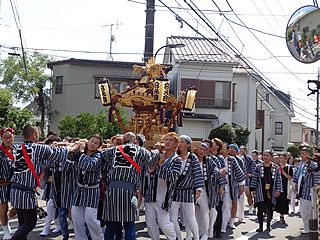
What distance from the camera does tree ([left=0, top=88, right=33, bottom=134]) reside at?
69.8ft

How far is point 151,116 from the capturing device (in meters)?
15.6

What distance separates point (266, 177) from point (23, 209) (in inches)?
247

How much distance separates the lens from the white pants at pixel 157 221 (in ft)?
26.4

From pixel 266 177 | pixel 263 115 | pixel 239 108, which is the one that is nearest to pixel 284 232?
pixel 266 177

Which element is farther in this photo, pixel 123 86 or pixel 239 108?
pixel 239 108

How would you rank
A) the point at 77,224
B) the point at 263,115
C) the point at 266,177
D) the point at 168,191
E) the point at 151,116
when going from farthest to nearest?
1. the point at 263,115
2. the point at 151,116
3. the point at 266,177
4. the point at 168,191
5. the point at 77,224

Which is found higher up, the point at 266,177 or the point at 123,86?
the point at 123,86

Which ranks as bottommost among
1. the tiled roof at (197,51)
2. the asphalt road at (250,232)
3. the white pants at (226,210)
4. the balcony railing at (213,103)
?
the asphalt road at (250,232)

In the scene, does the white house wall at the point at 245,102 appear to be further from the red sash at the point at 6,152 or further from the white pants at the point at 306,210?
the red sash at the point at 6,152

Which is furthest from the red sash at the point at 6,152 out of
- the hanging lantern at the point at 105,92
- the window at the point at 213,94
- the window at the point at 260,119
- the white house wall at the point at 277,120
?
the white house wall at the point at 277,120

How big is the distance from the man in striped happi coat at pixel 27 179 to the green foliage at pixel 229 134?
25.2 meters

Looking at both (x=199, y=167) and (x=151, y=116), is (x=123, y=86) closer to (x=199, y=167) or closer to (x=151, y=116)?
(x=151, y=116)

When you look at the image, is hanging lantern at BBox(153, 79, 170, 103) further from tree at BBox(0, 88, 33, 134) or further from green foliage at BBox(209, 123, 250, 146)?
green foliage at BBox(209, 123, 250, 146)

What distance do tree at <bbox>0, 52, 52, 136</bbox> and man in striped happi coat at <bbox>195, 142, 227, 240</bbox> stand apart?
24.9m
